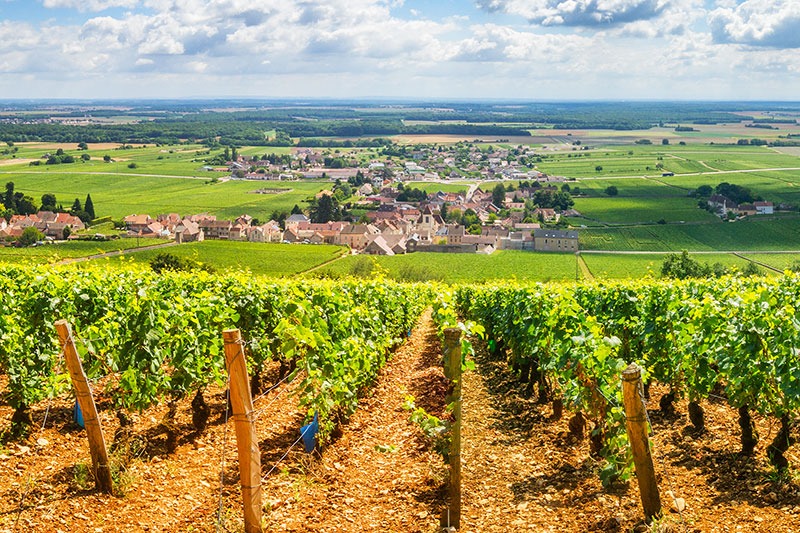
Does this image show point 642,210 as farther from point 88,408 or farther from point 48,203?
→ point 88,408

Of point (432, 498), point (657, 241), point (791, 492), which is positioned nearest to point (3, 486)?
point (432, 498)

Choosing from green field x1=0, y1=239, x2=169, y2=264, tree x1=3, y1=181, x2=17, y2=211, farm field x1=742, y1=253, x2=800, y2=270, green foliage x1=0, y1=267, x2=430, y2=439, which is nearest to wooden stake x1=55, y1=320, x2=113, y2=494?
green foliage x1=0, y1=267, x2=430, y2=439

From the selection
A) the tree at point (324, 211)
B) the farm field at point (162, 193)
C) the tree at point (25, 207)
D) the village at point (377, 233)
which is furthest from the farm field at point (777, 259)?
the tree at point (25, 207)

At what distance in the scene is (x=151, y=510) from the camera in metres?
6.55

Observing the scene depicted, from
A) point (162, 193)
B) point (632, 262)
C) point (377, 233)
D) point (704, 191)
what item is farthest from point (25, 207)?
point (704, 191)

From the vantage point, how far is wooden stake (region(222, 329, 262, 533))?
18.2ft

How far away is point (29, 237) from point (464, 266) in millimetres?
52700

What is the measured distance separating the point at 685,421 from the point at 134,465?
23.9 ft

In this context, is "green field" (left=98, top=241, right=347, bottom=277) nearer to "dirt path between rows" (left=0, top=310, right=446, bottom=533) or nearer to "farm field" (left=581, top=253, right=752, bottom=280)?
"farm field" (left=581, top=253, right=752, bottom=280)

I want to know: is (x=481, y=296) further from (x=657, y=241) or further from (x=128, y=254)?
(x=657, y=241)

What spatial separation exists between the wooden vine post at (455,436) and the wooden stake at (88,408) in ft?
11.3

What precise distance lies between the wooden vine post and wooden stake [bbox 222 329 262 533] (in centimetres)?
185

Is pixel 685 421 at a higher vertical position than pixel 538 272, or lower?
higher

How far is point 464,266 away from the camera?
7519cm
